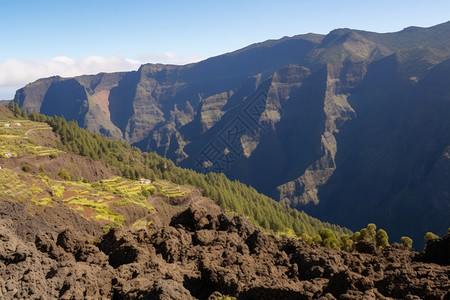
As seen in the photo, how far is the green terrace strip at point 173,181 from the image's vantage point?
419 feet

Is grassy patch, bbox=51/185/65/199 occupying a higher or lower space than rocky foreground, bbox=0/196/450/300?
lower

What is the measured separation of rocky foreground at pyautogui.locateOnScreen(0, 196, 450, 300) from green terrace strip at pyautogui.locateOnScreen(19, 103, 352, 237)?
56.8 m

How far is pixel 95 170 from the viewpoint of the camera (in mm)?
122375

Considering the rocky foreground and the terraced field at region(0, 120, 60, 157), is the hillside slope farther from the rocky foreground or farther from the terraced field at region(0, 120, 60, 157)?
the terraced field at region(0, 120, 60, 157)

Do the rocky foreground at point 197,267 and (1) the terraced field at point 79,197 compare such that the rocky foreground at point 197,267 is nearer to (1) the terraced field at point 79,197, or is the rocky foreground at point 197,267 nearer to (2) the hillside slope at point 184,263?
(2) the hillside slope at point 184,263

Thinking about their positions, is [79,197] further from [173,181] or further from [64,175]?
[173,181]

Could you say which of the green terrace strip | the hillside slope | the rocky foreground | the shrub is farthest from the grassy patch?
the rocky foreground

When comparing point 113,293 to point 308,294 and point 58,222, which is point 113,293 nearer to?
point 308,294

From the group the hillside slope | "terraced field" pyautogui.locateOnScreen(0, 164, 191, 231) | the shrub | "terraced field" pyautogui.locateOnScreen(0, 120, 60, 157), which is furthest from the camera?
the shrub

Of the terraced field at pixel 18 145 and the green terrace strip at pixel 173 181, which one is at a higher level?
the terraced field at pixel 18 145

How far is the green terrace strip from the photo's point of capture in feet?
419

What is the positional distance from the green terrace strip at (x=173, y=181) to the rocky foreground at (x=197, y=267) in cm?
5684

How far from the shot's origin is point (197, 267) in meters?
34.8

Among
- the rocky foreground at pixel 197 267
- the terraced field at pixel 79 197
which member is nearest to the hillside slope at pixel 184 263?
the rocky foreground at pixel 197 267
